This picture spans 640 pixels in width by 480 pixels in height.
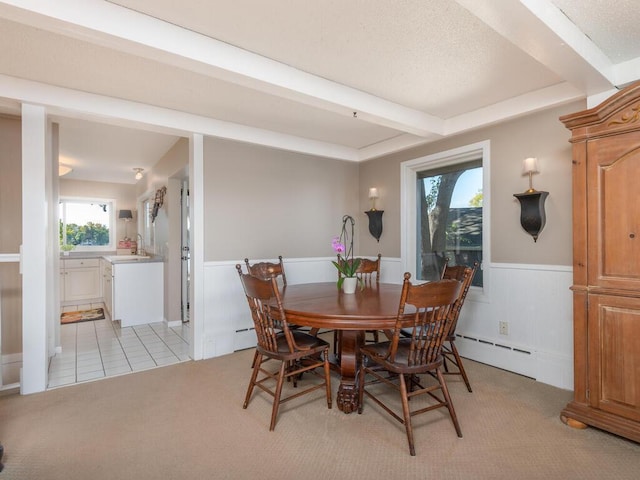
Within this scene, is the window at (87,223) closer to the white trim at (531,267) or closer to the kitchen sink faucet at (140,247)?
the kitchen sink faucet at (140,247)

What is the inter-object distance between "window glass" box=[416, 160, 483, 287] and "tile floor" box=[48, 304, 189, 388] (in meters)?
2.79

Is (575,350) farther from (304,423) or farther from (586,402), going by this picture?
(304,423)

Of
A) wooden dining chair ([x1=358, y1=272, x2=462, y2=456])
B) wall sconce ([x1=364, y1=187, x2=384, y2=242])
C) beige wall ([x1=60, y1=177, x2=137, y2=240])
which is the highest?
beige wall ([x1=60, y1=177, x2=137, y2=240])

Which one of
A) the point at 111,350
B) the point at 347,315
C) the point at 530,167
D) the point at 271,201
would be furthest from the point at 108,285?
the point at 530,167

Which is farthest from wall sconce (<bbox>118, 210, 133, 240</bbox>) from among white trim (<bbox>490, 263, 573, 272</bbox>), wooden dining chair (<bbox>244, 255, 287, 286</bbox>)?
white trim (<bbox>490, 263, 573, 272</bbox>)

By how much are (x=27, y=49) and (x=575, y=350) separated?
3817 millimetres

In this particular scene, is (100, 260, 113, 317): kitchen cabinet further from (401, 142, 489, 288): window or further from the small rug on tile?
(401, 142, 489, 288): window

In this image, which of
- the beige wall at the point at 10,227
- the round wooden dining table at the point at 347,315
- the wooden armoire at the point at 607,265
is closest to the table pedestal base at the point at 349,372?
the round wooden dining table at the point at 347,315

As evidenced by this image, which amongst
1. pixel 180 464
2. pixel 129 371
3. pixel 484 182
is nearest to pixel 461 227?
pixel 484 182

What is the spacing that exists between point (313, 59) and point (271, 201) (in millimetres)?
1848

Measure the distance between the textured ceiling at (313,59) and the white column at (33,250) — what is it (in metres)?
0.26

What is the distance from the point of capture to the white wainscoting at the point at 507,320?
8.65ft

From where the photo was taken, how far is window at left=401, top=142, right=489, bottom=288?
3312mm

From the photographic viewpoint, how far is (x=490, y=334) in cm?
308
